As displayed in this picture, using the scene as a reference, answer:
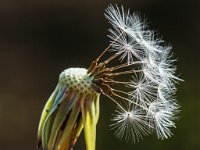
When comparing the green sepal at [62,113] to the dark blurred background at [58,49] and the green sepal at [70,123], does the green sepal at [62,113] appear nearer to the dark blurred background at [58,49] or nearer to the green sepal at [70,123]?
the green sepal at [70,123]

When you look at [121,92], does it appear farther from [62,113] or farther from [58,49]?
[58,49]

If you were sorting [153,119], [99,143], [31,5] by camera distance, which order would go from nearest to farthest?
[153,119], [99,143], [31,5]

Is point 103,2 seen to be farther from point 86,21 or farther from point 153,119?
point 153,119

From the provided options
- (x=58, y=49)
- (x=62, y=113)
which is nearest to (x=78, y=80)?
(x=62, y=113)

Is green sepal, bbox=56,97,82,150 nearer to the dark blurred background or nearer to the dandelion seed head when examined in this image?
the dandelion seed head

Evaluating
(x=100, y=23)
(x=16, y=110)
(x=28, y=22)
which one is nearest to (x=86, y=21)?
(x=100, y=23)

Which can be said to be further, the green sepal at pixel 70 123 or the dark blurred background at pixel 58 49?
the dark blurred background at pixel 58 49

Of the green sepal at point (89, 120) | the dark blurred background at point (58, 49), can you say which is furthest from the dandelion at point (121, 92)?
the dark blurred background at point (58, 49)
